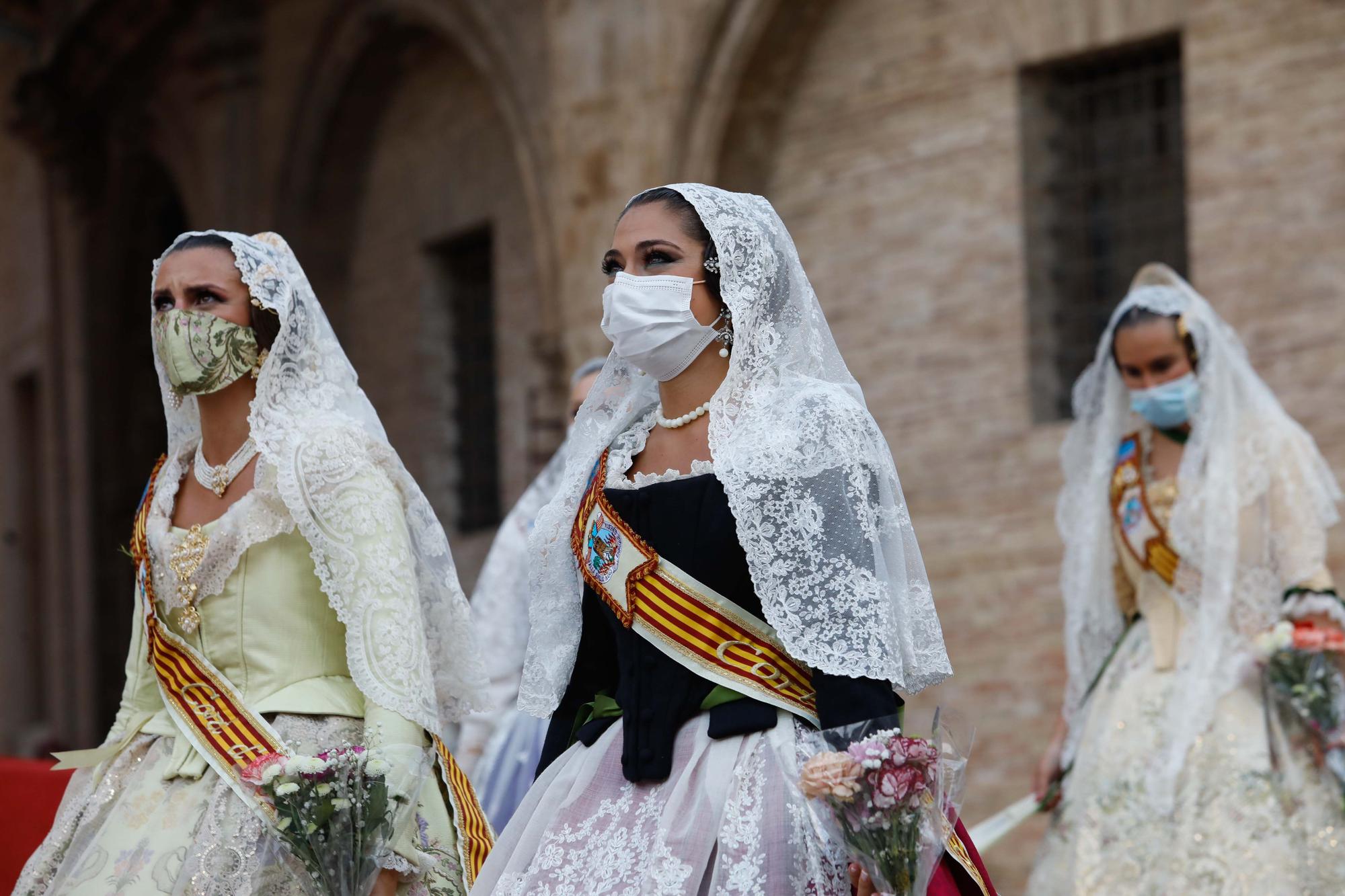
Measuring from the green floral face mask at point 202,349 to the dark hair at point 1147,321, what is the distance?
11.3 feet

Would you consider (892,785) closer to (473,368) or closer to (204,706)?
(204,706)

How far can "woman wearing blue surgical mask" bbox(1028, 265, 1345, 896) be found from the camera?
6.50 metres

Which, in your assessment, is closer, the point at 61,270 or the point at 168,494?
the point at 168,494

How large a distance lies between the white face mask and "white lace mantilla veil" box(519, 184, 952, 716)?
80mm

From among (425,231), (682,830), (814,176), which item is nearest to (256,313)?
(682,830)

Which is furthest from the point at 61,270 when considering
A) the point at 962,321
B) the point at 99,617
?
the point at 962,321

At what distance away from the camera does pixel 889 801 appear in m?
3.44

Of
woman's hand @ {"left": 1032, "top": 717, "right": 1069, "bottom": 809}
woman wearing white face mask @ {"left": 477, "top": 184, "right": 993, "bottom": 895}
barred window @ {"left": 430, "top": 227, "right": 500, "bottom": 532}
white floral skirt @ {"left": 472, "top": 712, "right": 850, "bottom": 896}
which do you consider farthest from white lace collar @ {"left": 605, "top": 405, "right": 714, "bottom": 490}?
barred window @ {"left": 430, "top": 227, "right": 500, "bottom": 532}

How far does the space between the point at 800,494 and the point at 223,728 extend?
4.67 ft

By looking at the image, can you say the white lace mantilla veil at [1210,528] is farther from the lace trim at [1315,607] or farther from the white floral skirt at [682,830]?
the white floral skirt at [682,830]

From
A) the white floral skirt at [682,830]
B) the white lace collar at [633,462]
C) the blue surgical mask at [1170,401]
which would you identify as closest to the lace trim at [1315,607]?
the blue surgical mask at [1170,401]

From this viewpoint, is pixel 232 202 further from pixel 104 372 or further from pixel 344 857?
pixel 344 857

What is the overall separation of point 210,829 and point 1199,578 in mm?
3728

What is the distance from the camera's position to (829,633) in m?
3.72
